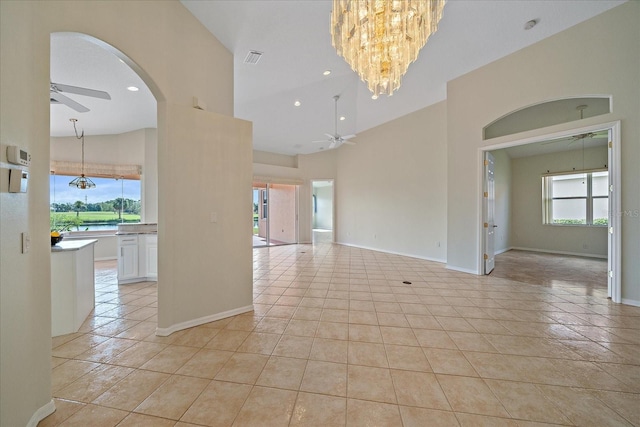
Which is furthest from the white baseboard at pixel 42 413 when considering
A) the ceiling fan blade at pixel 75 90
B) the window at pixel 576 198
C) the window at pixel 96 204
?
the window at pixel 576 198

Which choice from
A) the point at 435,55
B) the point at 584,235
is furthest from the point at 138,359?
the point at 584,235

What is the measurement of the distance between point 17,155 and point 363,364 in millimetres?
2654

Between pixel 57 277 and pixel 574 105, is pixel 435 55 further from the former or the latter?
pixel 57 277

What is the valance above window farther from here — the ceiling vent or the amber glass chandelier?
the amber glass chandelier

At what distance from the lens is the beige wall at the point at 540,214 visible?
6.75 metres

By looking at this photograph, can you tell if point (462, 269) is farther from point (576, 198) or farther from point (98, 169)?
point (98, 169)

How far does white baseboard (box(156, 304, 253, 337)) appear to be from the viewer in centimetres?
255

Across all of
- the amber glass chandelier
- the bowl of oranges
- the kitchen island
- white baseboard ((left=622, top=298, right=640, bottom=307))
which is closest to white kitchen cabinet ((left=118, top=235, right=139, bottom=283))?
the bowl of oranges

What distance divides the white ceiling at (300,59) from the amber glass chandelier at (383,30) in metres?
0.60

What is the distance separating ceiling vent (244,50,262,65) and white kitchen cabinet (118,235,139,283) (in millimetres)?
3563

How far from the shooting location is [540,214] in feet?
25.3

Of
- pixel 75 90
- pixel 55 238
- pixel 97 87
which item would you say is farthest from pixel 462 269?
pixel 97 87

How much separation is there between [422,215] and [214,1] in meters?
5.84

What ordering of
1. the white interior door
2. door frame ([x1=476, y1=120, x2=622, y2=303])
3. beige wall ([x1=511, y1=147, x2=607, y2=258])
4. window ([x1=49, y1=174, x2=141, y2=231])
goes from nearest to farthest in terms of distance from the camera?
1. door frame ([x1=476, y1=120, x2=622, y2=303])
2. the white interior door
3. window ([x1=49, y1=174, x2=141, y2=231])
4. beige wall ([x1=511, y1=147, x2=607, y2=258])
